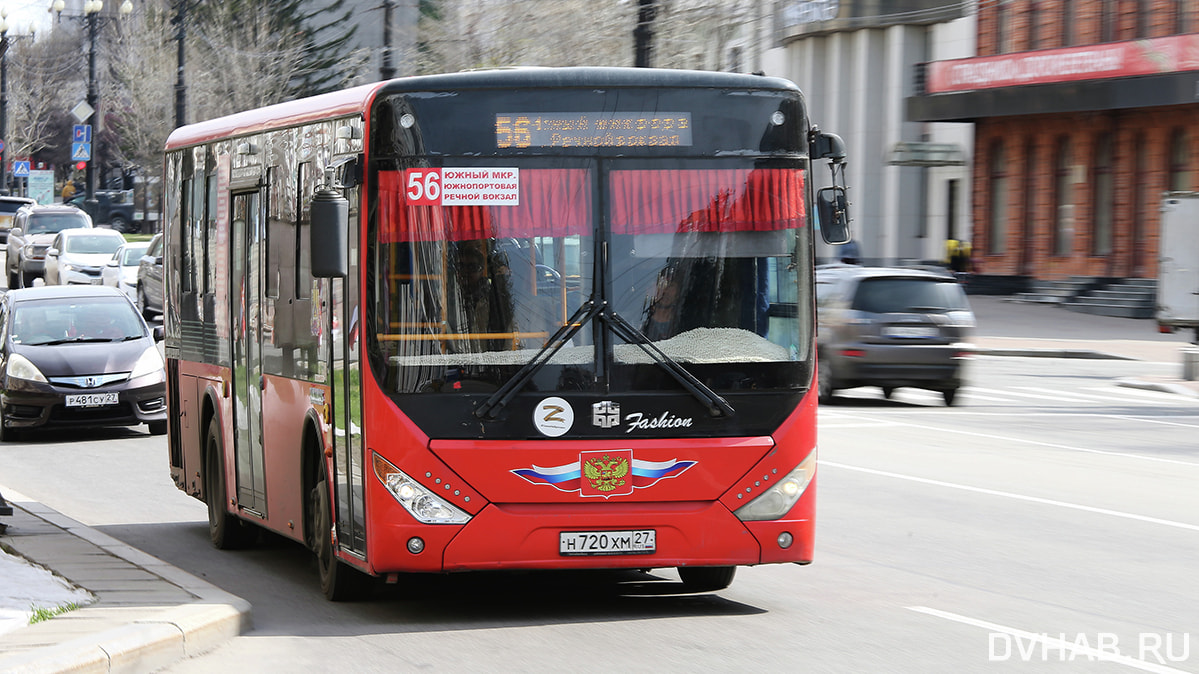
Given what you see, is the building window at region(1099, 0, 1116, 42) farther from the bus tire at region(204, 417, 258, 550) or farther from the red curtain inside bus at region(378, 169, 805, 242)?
the red curtain inside bus at region(378, 169, 805, 242)

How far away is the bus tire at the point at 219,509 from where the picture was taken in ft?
Result: 36.3

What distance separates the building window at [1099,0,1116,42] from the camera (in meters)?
45.6

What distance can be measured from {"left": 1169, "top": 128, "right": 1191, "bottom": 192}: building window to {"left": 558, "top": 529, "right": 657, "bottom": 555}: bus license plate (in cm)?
3793

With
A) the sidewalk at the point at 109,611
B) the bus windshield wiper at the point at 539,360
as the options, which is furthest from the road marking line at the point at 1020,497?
the sidewalk at the point at 109,611

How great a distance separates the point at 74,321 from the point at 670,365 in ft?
40.8

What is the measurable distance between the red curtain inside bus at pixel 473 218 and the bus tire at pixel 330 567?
1483 mm

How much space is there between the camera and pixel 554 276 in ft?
26.6

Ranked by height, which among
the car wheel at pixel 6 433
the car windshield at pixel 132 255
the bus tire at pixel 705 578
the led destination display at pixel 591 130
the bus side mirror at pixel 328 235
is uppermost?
the led destination display at pixel 591 130

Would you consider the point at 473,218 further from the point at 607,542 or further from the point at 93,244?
the point at 93,244

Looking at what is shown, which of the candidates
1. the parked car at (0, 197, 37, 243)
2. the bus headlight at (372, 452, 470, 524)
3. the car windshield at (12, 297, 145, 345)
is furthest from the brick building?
the bus headlight at (372, 452, 470, 524)

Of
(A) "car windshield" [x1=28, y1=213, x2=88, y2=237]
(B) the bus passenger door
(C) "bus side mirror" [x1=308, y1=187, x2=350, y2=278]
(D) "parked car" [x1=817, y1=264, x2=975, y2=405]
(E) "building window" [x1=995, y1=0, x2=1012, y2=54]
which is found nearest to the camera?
(C) "bus side mirror" [x1=308, y1=187, x2=350, y2=278]

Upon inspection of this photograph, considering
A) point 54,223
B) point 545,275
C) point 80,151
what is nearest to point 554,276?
point 545,275

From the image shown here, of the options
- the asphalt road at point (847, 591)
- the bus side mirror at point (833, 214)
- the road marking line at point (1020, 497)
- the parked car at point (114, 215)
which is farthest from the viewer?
the parked car at point (114, 215)

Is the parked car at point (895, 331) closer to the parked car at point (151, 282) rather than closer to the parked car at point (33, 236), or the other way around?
the parked car at point (151, 282)
